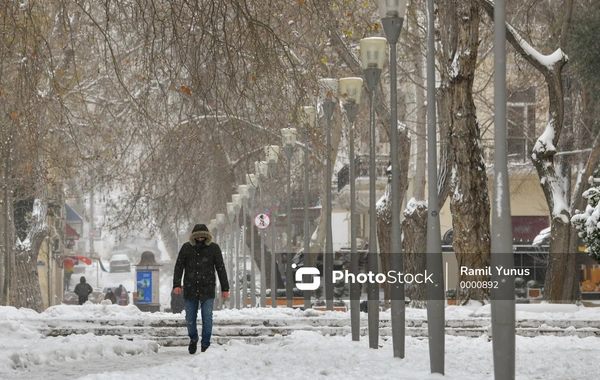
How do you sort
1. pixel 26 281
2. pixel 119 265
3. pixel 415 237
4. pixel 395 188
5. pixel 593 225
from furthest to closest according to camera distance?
pixel 119 265, pixel 26 281, pixel 415 237, pixel 593 225, pixel 395 188

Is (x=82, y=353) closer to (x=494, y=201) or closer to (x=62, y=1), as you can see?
(x=62, y=1)

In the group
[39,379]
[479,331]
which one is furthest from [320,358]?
[479,331]

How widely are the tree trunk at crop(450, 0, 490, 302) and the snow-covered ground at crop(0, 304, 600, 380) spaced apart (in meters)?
6.34

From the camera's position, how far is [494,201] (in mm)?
11000

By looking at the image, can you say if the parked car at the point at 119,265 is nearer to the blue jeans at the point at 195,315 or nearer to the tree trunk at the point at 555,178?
the tree trunk at the point at 555,178

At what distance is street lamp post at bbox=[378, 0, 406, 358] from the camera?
1481 centimetres

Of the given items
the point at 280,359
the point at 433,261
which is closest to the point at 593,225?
the point at 433,261

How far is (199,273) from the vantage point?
51.5ft

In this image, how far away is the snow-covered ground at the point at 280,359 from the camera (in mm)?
12617

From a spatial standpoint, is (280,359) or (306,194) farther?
(306,194)

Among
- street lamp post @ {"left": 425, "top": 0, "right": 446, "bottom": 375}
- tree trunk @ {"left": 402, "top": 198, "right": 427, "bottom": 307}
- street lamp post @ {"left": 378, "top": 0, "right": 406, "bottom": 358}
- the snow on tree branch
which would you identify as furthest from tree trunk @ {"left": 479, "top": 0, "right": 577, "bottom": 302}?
street lamp post @ {"left": 425, "top": 0, "right": 446, "bottom": 375}

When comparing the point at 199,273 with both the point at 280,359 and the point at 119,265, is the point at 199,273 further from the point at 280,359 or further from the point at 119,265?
the point at 119,265

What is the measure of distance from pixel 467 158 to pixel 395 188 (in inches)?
394

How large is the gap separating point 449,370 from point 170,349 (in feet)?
19.1
